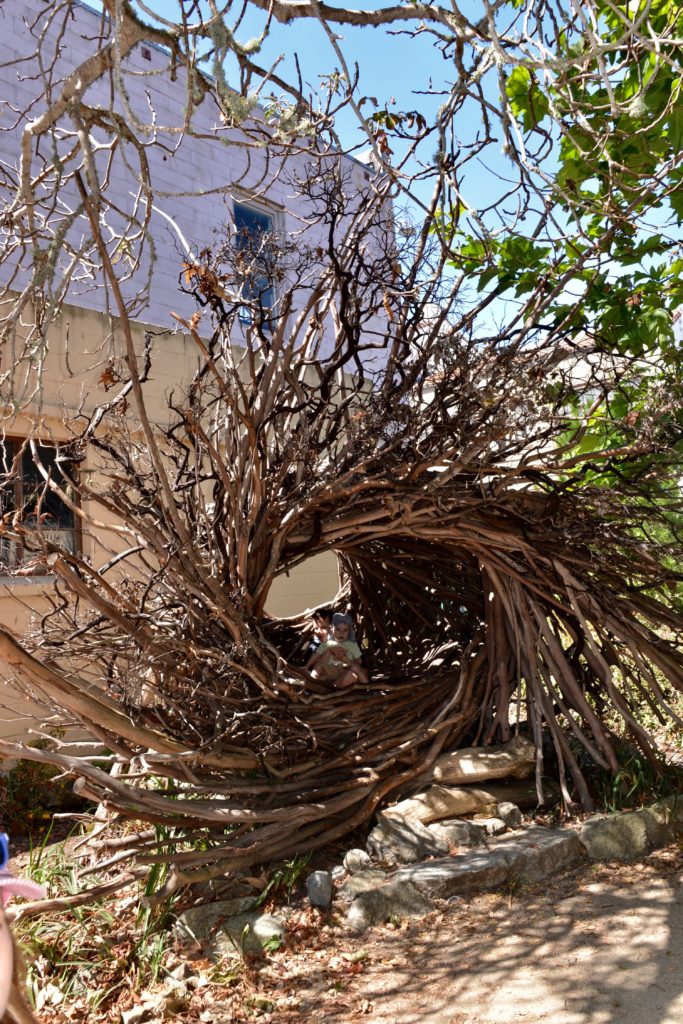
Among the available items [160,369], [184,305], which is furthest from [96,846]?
[184,305]

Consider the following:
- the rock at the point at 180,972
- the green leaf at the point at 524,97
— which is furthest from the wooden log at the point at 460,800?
the green leaf at the point at 524,97

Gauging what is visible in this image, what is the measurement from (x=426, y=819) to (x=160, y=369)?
5.27 metres

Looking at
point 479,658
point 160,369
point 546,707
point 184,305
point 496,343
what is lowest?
point 546,707

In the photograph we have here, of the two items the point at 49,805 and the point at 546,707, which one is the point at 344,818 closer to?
the point at 546,707

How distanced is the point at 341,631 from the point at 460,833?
160cm

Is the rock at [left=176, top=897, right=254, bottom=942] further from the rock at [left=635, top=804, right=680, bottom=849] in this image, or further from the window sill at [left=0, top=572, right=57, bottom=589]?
the window sill at [left=0, top=572, right=57, bottom=589]

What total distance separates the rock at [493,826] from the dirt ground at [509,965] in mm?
565

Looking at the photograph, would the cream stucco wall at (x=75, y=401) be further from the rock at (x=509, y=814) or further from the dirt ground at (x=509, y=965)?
the dirt ground at (x=509, y=965)

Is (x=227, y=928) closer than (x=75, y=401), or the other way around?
(x=227, y=928)

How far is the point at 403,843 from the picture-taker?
4938mm

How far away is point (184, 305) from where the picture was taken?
1040 cm

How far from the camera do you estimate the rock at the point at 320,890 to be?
14.8 ft

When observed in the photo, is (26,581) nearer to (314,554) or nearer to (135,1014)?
(314,554)

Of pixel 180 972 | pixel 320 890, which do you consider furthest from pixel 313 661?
pixel 180 972
